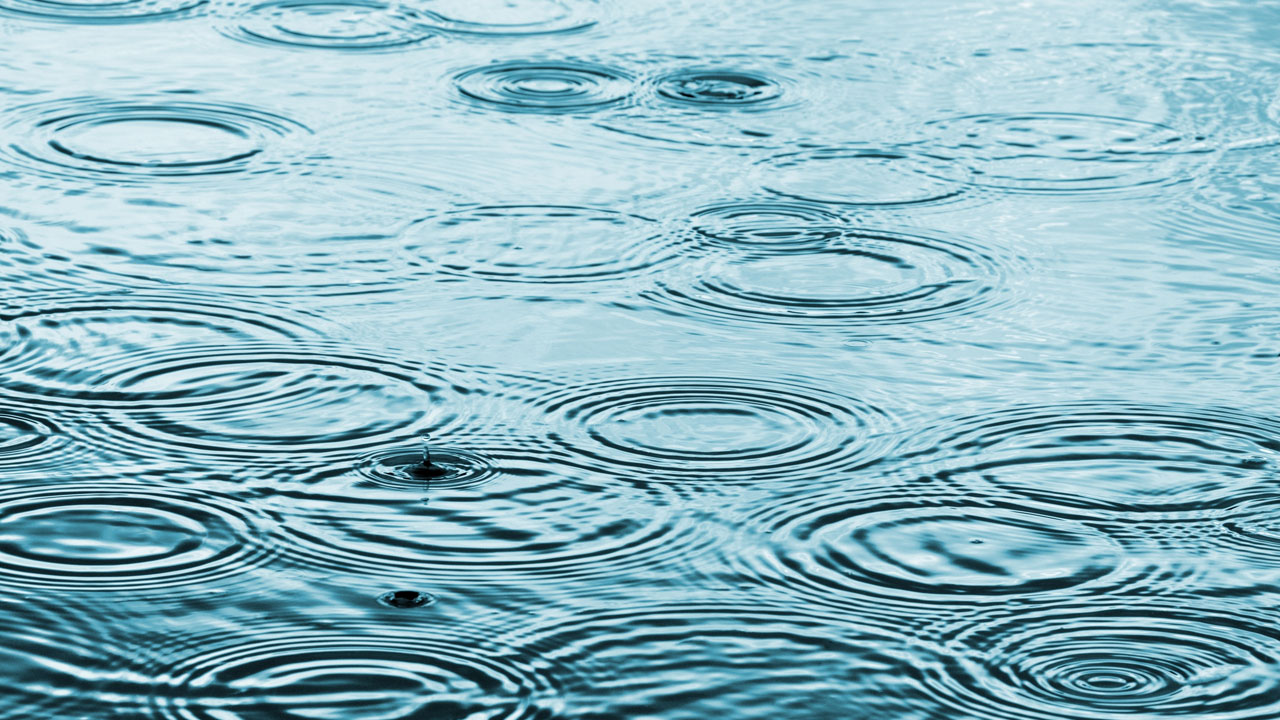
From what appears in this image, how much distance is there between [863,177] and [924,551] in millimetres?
1642

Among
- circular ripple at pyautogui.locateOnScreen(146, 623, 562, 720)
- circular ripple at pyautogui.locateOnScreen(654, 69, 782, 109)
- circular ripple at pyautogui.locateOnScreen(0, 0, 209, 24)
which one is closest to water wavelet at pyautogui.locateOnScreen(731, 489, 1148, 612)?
circular ripple at pyautogui.locateOnScreen(146, 623, 562, 720)

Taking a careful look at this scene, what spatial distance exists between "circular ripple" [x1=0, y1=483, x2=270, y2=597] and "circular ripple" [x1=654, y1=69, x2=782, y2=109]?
7.24 feet

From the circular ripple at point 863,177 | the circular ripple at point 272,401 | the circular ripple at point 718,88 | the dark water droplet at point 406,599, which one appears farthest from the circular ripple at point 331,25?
the dark water droplet at point 406,599

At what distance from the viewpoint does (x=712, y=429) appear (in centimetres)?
274

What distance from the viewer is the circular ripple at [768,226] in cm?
352

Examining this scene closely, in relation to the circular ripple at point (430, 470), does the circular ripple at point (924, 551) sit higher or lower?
lower

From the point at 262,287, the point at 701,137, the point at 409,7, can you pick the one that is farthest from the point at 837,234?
the point at 409,7

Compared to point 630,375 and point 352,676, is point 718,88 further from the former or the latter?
point 352,676

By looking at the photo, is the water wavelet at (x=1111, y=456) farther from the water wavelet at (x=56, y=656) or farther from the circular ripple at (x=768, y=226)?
the water wavelet at (x=56, y=656)

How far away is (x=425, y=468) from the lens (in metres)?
2.57

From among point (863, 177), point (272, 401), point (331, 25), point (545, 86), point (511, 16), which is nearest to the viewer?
point (272, 401)

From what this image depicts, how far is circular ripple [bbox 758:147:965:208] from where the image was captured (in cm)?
378

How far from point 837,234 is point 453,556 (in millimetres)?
1467

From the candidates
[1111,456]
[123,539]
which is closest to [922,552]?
[1111,456]
